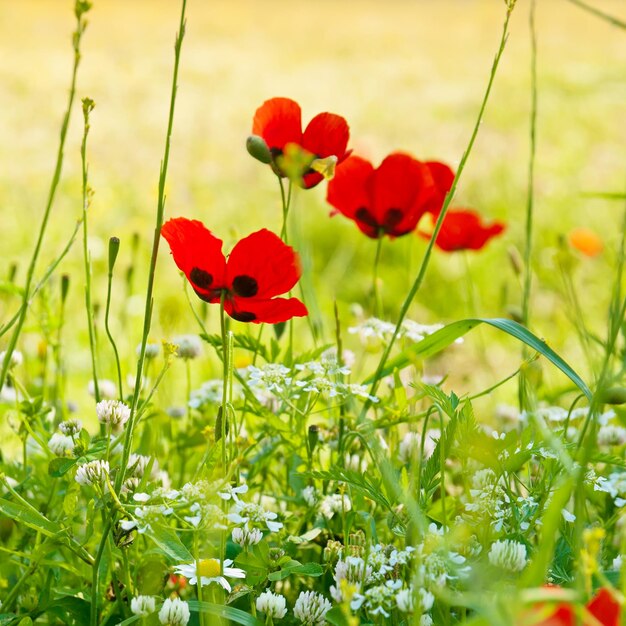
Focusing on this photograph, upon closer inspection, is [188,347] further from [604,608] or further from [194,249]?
[604,608]

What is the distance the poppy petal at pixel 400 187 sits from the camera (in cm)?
111

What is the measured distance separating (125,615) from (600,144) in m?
3.66

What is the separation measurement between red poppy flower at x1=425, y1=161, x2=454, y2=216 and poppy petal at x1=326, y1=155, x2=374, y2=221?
90 mm

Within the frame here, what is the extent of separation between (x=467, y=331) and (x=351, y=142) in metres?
3.04

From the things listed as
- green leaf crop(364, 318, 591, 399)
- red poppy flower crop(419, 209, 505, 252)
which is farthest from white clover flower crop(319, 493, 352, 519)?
red poppy flower crop(419, 209, 505, 252)

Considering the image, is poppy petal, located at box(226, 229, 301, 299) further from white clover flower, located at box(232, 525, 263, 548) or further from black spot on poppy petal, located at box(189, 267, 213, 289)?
white clover flower, located at box(232, 525, 263, 548)

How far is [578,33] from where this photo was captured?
6180 millimetres

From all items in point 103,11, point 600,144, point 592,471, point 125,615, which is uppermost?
point 103,11

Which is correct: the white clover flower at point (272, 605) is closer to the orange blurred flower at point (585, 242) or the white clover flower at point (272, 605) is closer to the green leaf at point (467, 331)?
the green leaf at point (467, 331)

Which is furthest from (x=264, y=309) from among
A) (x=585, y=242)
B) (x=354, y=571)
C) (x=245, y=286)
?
(x=585, y=242)

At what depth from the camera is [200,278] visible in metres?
0.84

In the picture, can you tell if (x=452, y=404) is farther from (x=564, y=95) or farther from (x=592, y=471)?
(x=564, y=95)

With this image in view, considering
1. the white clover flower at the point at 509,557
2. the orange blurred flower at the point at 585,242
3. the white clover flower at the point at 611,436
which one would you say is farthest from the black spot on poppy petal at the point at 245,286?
the orange blurred flower at the point at 585,242

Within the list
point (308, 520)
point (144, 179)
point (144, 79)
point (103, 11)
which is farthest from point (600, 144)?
point (103, 11)
